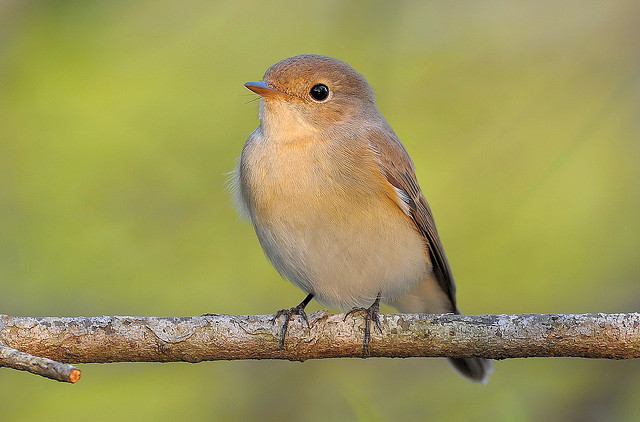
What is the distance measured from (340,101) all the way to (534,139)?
2128mm

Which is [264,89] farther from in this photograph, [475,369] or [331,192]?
[475,369]

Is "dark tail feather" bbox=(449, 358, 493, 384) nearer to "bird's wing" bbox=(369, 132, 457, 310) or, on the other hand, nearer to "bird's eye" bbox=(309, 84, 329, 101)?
"bird's wing" bbox=(369, 132, 457, 310)

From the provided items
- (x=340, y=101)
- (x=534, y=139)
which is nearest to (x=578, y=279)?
(x=534, y=139)

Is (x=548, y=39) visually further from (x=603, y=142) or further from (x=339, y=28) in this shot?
(x=339, y=28)

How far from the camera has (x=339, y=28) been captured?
5.95m

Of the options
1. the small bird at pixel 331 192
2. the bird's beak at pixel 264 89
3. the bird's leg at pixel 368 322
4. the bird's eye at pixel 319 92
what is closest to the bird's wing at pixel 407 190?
the small bird at pixel 331 192

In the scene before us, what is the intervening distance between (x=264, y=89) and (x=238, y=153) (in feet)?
5.04

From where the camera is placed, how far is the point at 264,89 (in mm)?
4387

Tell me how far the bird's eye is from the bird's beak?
0.25 m

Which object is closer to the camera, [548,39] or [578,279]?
[578,279]

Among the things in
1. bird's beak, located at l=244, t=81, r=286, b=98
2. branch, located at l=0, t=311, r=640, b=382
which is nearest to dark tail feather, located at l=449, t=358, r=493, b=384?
branch, located at l=0, t=311, r=640, b=382

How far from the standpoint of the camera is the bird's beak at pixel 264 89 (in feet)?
14.3

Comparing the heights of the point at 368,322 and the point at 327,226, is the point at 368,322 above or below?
below

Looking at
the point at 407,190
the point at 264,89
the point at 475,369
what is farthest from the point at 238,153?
the point at 475,369
